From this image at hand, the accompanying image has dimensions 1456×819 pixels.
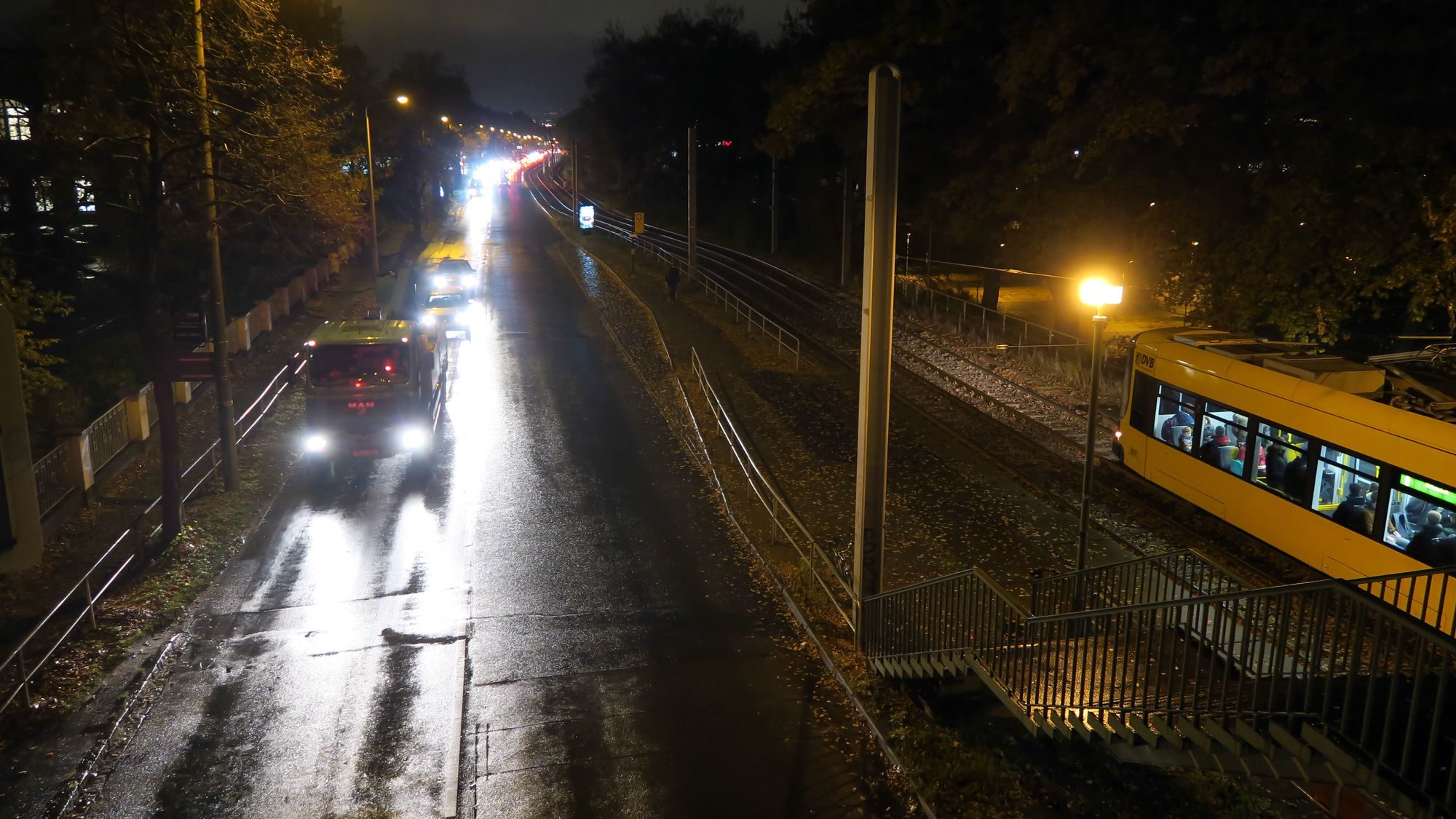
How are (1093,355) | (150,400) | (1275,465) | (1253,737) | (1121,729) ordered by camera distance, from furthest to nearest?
(150,400), (1275,465), (1093,355), (1121,729), (1253,737)

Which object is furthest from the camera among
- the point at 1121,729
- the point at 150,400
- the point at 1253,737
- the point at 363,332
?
the point at 150,400

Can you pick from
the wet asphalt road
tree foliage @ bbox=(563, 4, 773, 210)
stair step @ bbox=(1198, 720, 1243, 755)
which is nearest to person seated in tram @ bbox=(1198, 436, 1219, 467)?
the wet asphalt road

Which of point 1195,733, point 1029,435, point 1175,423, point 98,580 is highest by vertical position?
point 1175,423

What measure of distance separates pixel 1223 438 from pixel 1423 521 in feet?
12.2

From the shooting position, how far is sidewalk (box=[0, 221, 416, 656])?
490 inches

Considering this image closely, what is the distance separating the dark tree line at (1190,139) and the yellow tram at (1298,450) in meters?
3.31

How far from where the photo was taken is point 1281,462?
1300 cm

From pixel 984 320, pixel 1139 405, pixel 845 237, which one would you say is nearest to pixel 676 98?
pixel 845 237

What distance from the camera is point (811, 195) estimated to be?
54000 mm

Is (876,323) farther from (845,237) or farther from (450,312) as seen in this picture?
(845,237)

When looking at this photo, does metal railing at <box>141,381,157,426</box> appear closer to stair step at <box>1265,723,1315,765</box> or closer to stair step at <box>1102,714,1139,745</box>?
stair step at <box>1102,714,1139,745</box>

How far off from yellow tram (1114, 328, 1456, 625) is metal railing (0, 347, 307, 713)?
13875 millimetres

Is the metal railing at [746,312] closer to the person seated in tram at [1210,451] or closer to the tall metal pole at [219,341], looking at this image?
the person seated in tram at [1210,451]

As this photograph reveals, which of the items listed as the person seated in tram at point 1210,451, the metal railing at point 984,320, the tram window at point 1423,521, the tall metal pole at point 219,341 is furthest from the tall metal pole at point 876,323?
the metal railing at point 984,320
